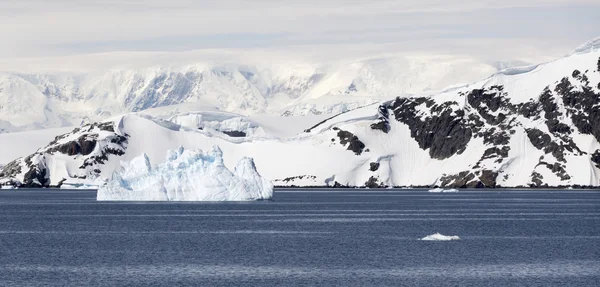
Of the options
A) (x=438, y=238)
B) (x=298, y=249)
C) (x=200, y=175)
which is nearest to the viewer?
(x=298, y=249)

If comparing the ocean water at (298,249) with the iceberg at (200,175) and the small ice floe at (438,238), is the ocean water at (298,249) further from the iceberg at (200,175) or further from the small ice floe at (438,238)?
the iceberg at (200,175)

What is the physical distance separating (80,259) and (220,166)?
314 feet

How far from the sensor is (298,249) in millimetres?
102188

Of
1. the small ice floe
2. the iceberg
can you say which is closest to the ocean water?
the small ice floe

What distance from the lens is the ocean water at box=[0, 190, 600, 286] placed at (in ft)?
263

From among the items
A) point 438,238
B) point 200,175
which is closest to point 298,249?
point 438,238

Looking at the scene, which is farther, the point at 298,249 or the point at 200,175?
the point at 200,175

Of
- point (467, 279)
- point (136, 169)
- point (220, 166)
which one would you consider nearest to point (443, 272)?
point (467, 279)

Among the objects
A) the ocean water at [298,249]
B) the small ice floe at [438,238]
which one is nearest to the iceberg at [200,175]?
the ocean water at [298,249]

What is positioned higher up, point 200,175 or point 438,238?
point 438,238

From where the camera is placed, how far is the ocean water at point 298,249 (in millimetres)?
80062

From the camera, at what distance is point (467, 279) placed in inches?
3113

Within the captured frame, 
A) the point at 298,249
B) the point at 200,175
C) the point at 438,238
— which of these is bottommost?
the point at 200,175

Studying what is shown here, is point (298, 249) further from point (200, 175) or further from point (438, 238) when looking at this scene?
point (200, 175)
